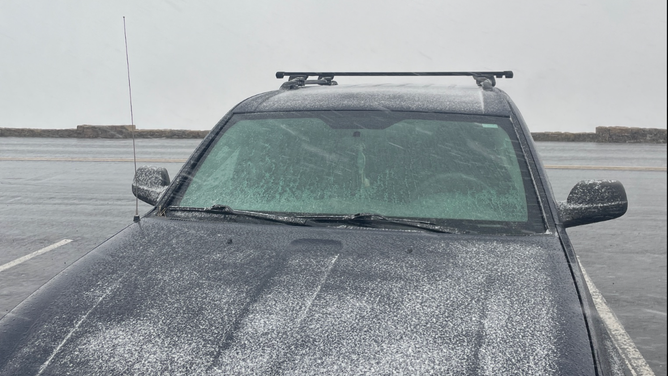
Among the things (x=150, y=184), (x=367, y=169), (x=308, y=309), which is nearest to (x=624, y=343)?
(x=367, y=169)

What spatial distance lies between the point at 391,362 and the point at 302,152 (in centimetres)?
158

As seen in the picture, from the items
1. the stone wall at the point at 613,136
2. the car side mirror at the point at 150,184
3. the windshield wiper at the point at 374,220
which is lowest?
the stone wall at the point at 613,136

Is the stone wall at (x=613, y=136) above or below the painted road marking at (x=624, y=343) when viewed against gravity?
below

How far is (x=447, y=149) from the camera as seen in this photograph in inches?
129

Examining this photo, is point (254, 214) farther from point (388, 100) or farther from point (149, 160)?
point (149, 160)

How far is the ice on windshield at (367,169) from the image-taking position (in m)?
3.07

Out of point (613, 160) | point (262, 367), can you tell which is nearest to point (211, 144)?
point (262, 367)

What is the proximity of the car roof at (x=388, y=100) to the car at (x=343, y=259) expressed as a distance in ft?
0.05

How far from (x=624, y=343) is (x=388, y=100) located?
2680 millimetres

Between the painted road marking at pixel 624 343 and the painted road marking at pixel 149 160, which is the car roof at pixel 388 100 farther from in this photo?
the painted road marking at pixel 149 160

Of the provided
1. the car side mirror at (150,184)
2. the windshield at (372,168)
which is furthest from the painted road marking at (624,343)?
the car side mirror at (150,184)

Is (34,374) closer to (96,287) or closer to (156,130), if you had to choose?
(96,287)

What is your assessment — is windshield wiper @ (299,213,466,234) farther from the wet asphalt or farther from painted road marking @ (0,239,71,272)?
painted road marking @ (0,239,71,272)

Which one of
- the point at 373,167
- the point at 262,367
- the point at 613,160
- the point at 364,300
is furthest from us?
the point at 613,160
